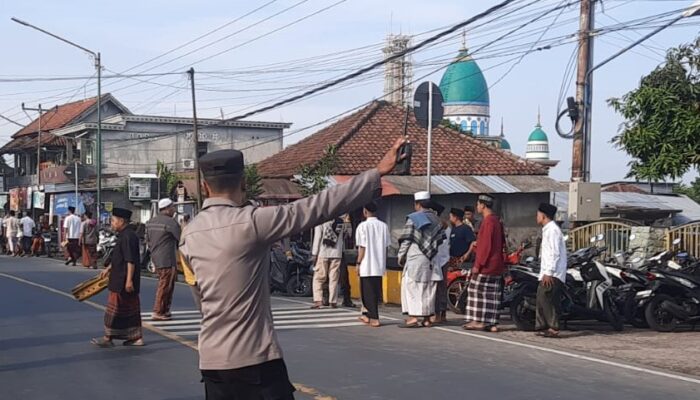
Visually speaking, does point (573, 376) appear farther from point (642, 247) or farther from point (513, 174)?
point (513, 174)

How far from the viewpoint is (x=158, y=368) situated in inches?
355

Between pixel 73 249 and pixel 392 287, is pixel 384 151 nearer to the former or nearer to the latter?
pixel 73 249

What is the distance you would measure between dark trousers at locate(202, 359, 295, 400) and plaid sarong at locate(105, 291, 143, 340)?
6.69 metres

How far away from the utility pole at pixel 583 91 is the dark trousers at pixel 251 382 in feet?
46.7

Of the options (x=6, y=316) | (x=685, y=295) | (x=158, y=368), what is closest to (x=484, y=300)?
(x=685, y=295)

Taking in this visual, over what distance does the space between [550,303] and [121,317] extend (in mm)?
5172

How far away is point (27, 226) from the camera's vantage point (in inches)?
1273

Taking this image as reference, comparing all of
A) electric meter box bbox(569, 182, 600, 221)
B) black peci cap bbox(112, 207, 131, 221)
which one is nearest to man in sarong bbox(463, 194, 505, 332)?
black peci cap bbox(112, 207, 131, 221)

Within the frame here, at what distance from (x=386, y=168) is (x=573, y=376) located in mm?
5657

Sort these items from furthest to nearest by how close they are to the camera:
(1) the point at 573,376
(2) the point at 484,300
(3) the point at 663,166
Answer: (3) the point at 663,166 → (2) the point at 484,300 → (1) the point at 573,376

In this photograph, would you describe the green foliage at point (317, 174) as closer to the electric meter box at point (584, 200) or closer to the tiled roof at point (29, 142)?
the electric meter box at point (584, 200)

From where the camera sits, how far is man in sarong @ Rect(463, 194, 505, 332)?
1173 cm

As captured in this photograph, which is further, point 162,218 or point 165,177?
point 165,177

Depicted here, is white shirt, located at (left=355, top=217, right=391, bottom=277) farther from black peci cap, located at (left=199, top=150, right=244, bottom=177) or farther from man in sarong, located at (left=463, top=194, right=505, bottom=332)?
black peci cap, located at (left=199, top=150, right=244, bottom=177)
